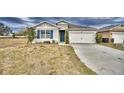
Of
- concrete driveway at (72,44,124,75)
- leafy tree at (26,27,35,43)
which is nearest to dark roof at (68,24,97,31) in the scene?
concrete driveway at (72,44,124,75)

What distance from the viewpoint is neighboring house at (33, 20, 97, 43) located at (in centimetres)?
→ 630

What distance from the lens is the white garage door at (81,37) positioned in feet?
20.9

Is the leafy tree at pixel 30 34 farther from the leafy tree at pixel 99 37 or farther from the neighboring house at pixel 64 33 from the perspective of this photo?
the leafy tree at pixel 99 37

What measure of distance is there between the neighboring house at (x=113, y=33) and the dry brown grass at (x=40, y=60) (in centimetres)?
77

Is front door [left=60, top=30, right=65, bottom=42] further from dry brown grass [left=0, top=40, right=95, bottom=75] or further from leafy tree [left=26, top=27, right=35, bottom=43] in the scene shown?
leafy tree [left=26, top=27, right=35, bottom=43]

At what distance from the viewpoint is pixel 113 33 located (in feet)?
20.9

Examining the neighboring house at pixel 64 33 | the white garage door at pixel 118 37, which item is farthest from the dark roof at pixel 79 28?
the white garage door at pixel 118 37

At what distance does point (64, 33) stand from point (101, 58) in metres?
0.98
